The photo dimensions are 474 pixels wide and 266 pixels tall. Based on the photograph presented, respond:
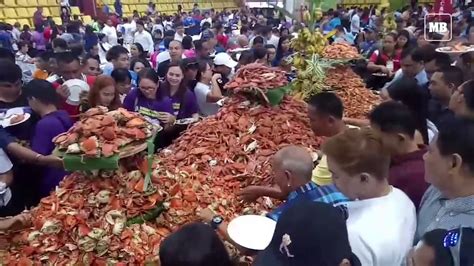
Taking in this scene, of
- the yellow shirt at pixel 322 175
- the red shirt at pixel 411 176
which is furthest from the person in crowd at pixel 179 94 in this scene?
the red shirt at pixel 411 176

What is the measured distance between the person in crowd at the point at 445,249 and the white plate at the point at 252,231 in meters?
0.59

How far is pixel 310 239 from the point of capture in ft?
4.23

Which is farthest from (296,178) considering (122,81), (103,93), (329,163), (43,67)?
(43,67)

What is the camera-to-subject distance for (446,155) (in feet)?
6.18

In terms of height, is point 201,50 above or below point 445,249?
below

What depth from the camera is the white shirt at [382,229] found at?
1754 millimetres

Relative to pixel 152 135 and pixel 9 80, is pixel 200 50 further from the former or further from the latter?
pixel 152 135

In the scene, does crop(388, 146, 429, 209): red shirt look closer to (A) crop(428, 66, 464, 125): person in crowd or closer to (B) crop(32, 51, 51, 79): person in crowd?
(A) crop(428, 66, 464, 125): person in crowd

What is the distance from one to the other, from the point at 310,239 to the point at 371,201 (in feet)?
2.29

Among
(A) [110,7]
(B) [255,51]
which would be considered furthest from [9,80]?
(A) [110,7]

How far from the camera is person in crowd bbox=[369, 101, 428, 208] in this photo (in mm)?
2346

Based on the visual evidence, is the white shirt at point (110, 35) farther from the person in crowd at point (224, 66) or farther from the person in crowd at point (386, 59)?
the person in crowd at point (224, 66)

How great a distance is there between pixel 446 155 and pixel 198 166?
1.53 metres

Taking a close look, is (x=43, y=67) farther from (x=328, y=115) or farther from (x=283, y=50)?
(x=328, y=115)
